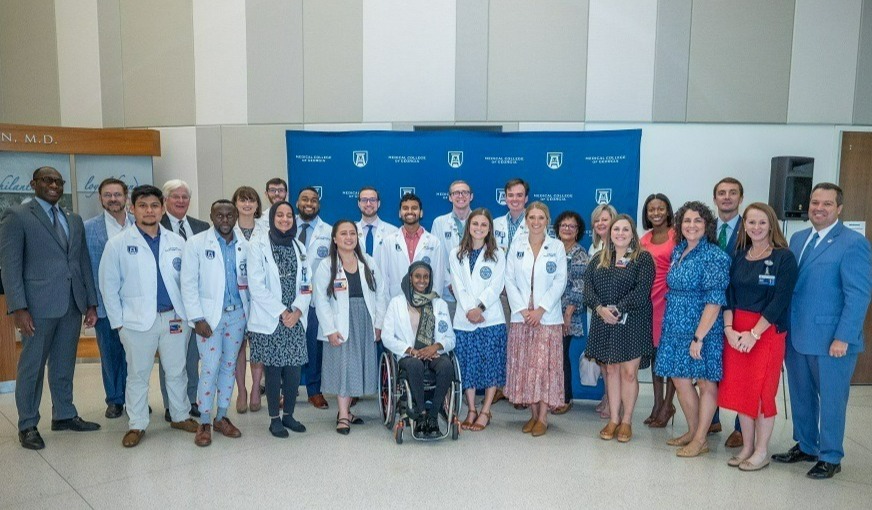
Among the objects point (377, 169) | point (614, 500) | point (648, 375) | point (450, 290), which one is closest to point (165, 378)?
point (450, 290)

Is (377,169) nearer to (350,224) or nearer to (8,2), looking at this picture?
(350,224)

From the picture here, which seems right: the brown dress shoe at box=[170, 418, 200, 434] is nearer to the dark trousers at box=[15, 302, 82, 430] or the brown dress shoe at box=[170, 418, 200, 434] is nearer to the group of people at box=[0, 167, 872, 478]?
the group of people at box=[0, 167, 872, 478]

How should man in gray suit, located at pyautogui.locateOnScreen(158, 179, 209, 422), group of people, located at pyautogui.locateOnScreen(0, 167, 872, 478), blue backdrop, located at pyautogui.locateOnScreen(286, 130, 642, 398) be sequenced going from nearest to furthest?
group of people, located at pyautogui.locateOnScreen(0, 167, 872, 478) < man in gray suit, located at pyautogui.locateOnScreen(158, 179, 209, 422) < blue backdrop, located at pyautogui.locateOnScreen(286, 130, 642, 398)

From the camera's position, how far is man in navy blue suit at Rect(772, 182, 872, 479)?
3309mm

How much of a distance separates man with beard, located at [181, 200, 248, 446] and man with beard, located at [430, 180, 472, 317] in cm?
157

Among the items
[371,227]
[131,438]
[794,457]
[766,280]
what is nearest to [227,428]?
[131,438]

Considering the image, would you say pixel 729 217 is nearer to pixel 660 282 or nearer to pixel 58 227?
pixel 660 282

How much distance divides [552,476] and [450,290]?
66.2 inches

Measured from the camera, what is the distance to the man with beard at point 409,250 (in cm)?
455

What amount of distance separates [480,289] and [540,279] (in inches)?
Answer: 17.2

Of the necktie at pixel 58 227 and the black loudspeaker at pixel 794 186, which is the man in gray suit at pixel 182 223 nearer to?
the necktie at pixel 58 227

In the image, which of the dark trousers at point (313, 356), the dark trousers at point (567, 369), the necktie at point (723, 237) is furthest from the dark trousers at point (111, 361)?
the necktie at point (723, 237)

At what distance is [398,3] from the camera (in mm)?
6250

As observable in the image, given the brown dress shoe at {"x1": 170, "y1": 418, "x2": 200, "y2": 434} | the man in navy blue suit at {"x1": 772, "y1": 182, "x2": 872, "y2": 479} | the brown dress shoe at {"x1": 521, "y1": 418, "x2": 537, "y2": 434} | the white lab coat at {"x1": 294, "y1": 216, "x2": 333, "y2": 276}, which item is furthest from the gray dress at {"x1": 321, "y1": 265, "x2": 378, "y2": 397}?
the man in navy blue suit at {"x1": 772, "y1": 182, "x2": 872, "y2": 479}
